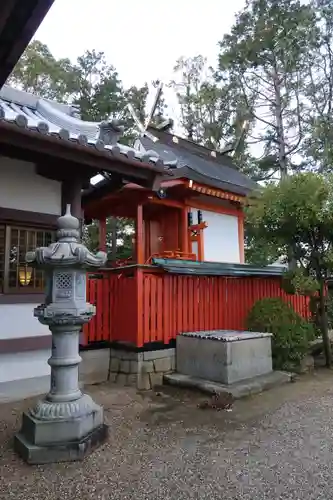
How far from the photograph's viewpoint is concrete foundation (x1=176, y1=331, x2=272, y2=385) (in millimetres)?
5504

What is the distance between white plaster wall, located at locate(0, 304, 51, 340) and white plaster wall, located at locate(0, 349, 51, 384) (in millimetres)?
254

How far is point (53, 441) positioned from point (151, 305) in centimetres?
302

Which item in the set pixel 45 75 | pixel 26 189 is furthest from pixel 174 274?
pixel 45 75

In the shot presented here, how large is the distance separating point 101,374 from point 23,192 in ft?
10.1

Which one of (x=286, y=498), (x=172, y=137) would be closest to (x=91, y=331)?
(x=286, y=498)

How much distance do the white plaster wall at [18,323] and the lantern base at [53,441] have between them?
1.67 m

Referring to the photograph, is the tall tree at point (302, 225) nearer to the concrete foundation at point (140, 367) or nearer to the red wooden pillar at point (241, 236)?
the concrete foundation at point (140, 367)

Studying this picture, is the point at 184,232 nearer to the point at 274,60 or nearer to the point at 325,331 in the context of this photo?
the point at 325,331

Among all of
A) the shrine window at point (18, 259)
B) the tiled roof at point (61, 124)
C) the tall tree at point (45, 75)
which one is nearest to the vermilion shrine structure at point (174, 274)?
the tiled roof at point (61, 124)

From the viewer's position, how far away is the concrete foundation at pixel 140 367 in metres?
5.82

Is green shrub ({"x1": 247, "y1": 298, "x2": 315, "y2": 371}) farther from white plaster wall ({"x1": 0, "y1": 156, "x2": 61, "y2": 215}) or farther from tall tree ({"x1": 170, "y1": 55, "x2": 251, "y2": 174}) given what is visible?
tall tree ({"x1": 170, "y1": 55, "x2": 251, "y2": 174})

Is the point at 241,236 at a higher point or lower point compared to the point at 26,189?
higher

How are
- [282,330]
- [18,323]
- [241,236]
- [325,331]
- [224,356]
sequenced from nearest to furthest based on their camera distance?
[18,323] → [224,356] → [282,330] → [325,331] → [241,236]

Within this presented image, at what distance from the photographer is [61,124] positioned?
20.9 feet
